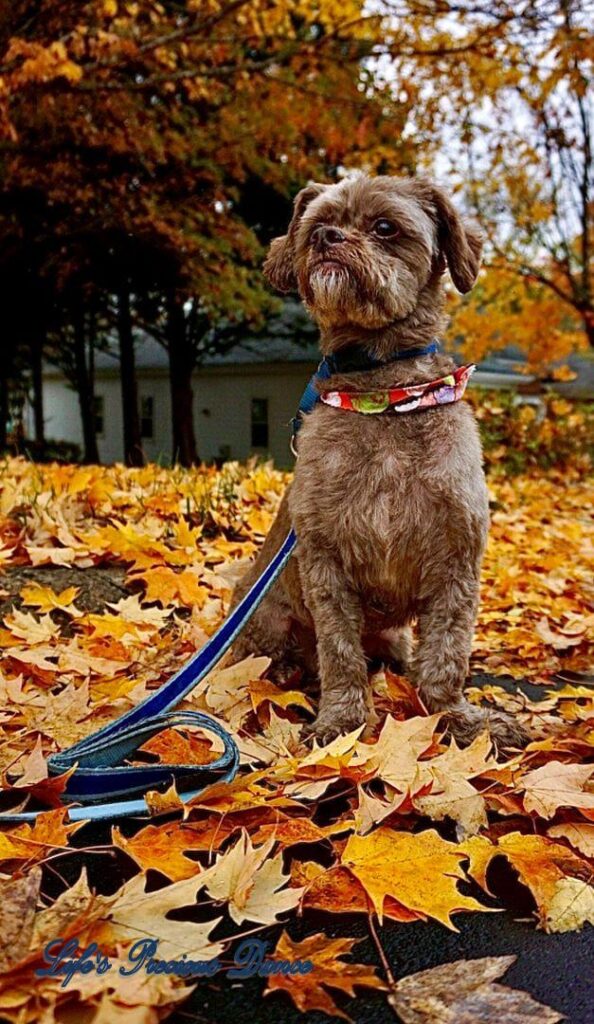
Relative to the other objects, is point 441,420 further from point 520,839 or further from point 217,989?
point 217,989

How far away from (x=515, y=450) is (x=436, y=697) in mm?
11606

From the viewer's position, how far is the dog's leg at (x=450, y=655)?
2570mm

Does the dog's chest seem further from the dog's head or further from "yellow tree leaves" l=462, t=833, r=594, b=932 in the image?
"yellow tree leaves" l=462, t=833, r=594, b=932

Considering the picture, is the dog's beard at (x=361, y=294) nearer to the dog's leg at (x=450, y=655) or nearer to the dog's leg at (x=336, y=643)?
the dog's leg at (x=336, y=643)

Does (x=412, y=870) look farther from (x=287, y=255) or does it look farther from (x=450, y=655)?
(x=287, y=255)

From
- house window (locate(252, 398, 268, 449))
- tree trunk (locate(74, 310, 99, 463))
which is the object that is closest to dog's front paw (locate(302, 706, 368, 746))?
tree trunk (locate(74, 310, 99, 463))

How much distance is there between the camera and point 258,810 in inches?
84.8

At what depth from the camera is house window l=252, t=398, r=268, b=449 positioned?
29094 millimetres

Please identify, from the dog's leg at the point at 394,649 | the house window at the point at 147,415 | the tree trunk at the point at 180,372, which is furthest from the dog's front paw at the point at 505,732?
the house window at the point at 147,415

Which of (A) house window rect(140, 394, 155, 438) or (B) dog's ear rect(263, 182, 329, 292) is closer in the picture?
(B) dog's ear rect(263, 182, 329, 292)

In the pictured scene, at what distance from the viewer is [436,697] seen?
2588 millimetres

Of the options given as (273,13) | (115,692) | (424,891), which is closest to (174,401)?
(273,13)

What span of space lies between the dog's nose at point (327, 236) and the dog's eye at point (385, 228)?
0.42ft

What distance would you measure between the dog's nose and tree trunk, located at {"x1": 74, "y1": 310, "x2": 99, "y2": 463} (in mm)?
21066
